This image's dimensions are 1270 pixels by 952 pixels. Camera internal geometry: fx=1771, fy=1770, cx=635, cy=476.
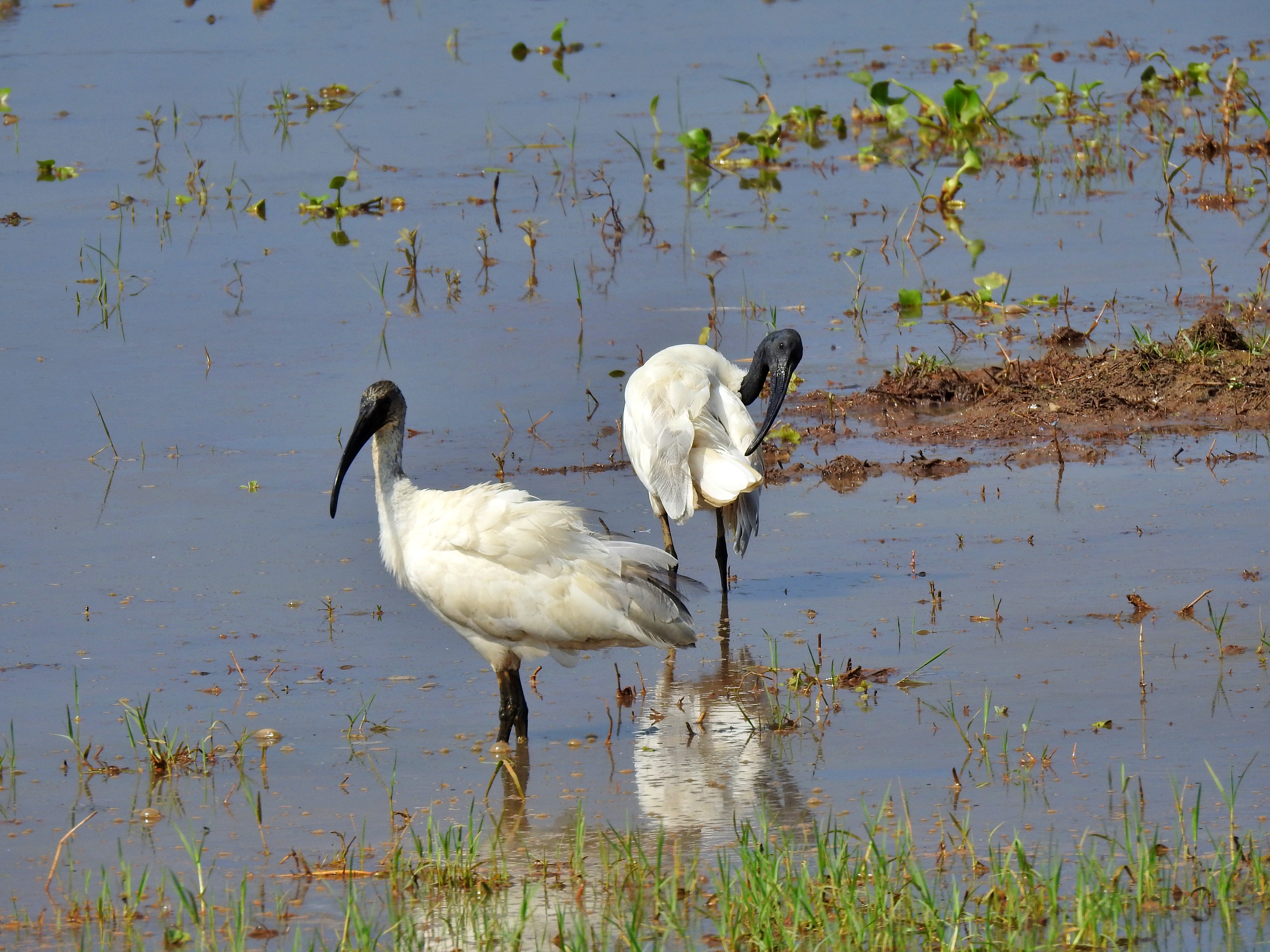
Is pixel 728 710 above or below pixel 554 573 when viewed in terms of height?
below

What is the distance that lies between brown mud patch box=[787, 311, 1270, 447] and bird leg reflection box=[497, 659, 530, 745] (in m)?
3.22

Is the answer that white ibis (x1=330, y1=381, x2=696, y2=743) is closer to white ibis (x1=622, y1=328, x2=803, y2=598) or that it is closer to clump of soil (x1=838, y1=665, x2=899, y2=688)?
clump of soil (x1=838, y1=665, x2=899, y2=688)

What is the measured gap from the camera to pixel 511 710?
539 centimetres

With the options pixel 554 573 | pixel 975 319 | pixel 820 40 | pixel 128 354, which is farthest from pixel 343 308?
pixel 820 40

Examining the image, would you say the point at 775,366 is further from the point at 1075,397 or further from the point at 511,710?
the point at 511,710

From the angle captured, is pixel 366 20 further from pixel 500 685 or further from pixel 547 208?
pixel 500 685

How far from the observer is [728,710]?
5.62 metres

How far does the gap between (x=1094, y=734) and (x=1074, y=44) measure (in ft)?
49.3

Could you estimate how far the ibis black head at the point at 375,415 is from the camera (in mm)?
5852

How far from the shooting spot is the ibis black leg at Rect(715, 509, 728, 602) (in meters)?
6.82

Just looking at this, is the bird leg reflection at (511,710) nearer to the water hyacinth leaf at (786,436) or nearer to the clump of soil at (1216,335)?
Answer: the water hyacinth leaf at (786,436)

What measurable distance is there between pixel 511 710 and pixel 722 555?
1720 mm

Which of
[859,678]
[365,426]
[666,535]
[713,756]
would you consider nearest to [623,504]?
[666,535]

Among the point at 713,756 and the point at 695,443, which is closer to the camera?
the point at 713,756
